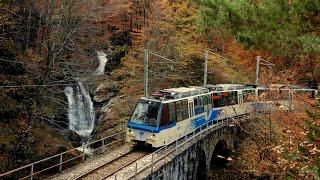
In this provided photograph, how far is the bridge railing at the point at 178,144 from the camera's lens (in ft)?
55.8

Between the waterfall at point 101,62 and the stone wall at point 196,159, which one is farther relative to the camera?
the waterfall at point 101,62

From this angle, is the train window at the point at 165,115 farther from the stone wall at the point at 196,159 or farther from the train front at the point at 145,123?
the stone wall at the point at 196,159

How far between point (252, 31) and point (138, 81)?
24415 millimetres

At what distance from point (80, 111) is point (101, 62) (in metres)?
11.5

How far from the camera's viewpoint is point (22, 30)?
1129 inches

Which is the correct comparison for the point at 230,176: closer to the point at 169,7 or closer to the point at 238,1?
the point at 169,7

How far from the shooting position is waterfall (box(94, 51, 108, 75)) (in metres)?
42.7

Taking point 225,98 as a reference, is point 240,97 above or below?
below

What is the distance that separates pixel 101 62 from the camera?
149 feet

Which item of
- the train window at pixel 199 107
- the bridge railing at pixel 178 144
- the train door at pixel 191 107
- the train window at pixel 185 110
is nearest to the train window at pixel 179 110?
the train window at pixel 185 110

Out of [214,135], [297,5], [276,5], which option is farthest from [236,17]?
[214,135]

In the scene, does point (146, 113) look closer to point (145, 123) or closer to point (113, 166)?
point (145, 123)

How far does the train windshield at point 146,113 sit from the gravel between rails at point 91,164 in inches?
75.2

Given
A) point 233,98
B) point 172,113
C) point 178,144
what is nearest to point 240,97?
point 233,98
